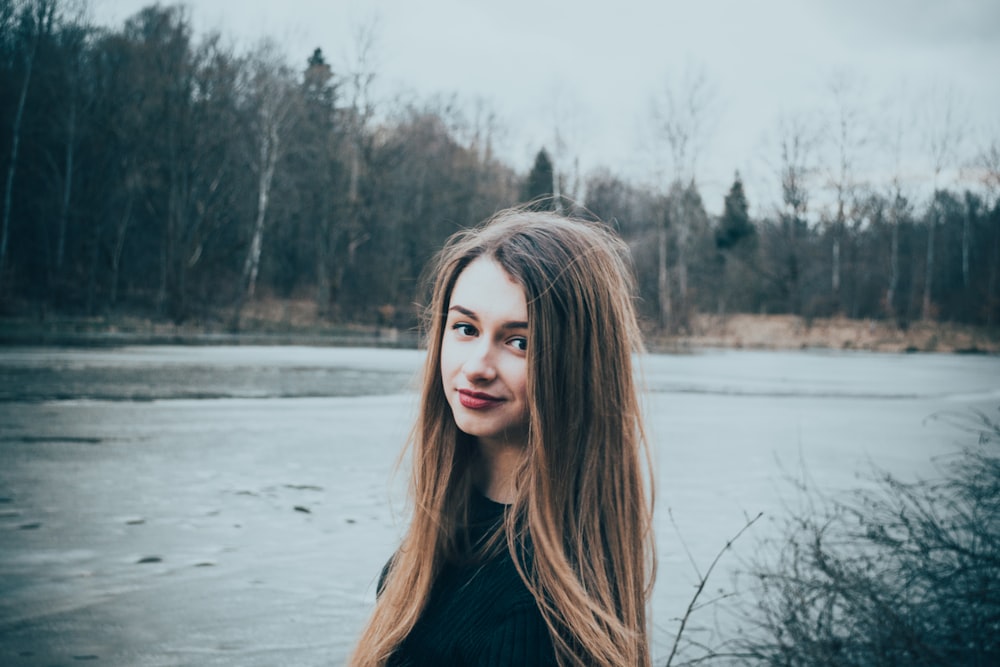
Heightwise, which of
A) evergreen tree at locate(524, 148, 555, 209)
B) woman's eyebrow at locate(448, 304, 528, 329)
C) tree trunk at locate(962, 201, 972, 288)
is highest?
evergreen tree at locate(524, 148, 555, 209)

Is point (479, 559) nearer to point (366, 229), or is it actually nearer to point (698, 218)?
point (366, 229)

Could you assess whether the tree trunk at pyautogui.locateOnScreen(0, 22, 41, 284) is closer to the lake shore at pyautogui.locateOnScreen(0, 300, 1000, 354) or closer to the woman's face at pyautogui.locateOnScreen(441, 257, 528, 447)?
the lake shore at pyautogui.locateOnScreen(0, 300, 1000, 354)

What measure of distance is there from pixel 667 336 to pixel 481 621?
37252 millimetres

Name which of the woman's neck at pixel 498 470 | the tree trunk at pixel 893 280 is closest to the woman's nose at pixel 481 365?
the woman's neck at pixel 498 470

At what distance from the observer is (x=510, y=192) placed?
47.7 metres

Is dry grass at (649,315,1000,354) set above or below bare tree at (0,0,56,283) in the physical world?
below

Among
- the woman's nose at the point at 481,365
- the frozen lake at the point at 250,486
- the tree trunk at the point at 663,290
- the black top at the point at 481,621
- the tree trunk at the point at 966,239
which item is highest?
the tree trunk at the point at 966,239

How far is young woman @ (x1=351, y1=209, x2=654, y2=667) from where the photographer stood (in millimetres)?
1334

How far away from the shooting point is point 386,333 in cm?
3438

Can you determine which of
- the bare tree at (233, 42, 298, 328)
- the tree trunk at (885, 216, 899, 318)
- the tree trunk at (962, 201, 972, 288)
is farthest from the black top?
the tree trunk at (962, 201, 972, 288)

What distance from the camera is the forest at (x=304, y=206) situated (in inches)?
1209

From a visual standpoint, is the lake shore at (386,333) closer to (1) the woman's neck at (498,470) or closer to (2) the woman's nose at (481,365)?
(1) the woman's neck at (498,470)

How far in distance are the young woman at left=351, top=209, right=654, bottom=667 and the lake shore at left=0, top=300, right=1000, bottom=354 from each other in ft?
67.4

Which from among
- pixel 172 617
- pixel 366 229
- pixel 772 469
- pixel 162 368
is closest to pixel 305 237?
pixel 366 229
